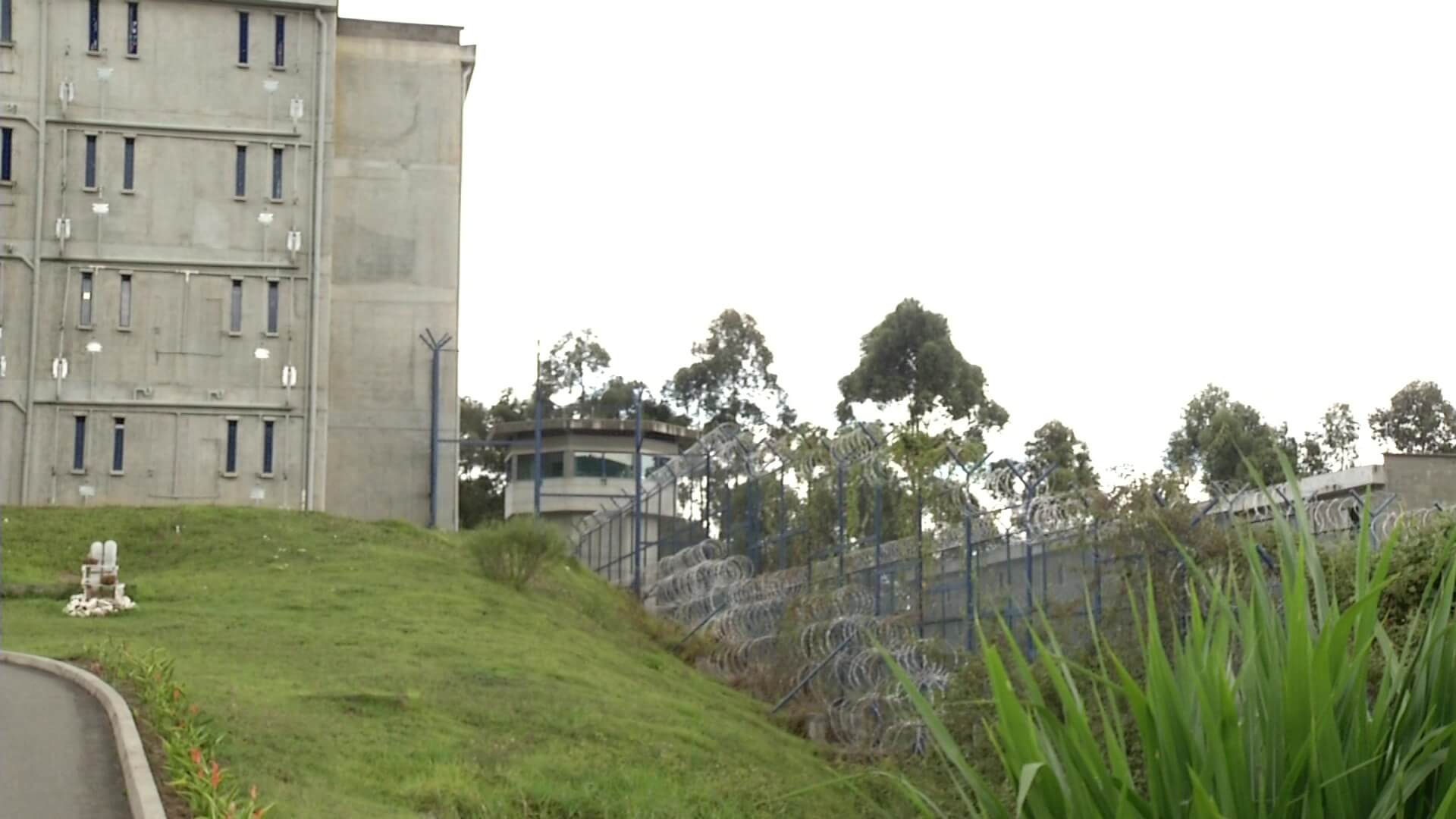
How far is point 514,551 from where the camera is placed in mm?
36125

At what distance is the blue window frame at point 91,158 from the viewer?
149ft

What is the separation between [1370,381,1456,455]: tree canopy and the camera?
68.1m

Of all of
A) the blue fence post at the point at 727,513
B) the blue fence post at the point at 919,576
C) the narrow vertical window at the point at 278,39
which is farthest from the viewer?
the narrow vertical window at the point at 278,39

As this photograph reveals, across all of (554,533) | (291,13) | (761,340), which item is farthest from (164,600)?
(761,340)

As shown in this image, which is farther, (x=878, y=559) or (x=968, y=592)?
(x=878, y=559)

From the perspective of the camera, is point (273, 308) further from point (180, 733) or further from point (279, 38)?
point (180, 733)

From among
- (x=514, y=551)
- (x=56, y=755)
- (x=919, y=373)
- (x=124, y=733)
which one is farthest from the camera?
(x=919, y=373)

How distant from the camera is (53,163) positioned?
149 feet

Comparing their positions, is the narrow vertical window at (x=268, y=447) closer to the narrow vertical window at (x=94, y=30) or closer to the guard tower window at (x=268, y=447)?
the guard tower window at (x=268, y=447)

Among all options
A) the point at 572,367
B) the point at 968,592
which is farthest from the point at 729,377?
the point at 968,592

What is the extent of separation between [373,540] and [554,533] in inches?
181

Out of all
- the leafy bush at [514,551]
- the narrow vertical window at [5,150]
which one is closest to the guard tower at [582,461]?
the narrow vertical window at [5,150]

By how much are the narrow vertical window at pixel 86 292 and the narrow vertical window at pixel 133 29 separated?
5.60 meters

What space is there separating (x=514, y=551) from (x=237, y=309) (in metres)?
13.5
